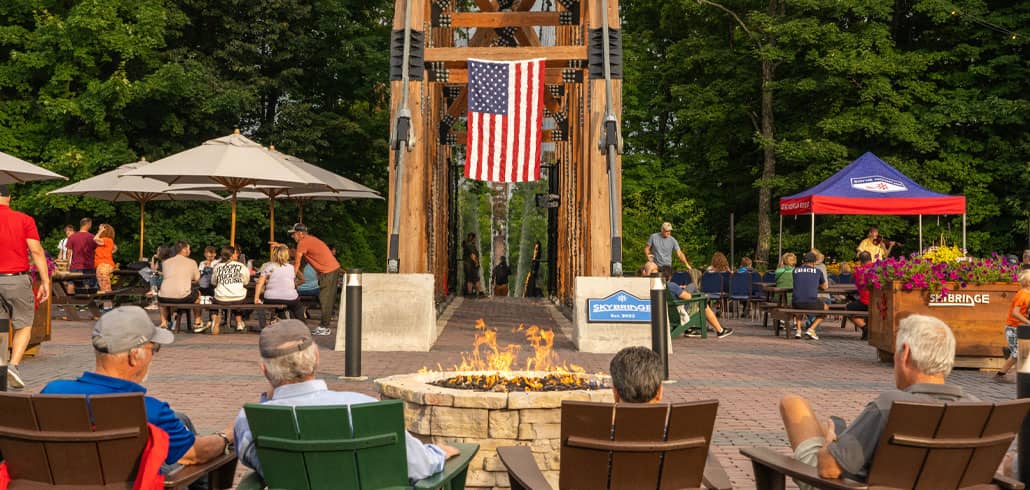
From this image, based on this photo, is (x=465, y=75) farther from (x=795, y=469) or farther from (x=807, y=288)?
(x=795, y=469)

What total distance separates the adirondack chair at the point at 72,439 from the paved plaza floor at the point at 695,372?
3492 mm

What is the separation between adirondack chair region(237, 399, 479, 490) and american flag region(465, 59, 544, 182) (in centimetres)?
1223

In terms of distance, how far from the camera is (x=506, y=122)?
1622cm

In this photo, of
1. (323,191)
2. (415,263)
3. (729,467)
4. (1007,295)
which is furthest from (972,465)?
(323,191)

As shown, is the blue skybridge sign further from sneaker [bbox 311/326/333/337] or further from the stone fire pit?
the stone fire pit

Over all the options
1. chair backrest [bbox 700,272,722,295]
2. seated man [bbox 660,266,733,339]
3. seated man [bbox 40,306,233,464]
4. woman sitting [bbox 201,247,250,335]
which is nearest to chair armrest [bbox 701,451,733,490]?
seated man [bbox 40,306,233,464]

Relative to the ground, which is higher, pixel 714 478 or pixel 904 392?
pixel 904 392

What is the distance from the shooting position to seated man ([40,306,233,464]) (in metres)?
4.00

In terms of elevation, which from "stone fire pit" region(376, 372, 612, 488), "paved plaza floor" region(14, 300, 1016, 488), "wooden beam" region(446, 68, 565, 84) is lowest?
"paved plaza floor" region(14, 300, 1016, 488)

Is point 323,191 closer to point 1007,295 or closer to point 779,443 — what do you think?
point 1007,295

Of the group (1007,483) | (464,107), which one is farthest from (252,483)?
(464,107)

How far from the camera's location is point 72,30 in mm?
29859

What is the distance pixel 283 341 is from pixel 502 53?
13029 millimetres

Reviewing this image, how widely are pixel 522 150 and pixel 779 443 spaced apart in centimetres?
973
